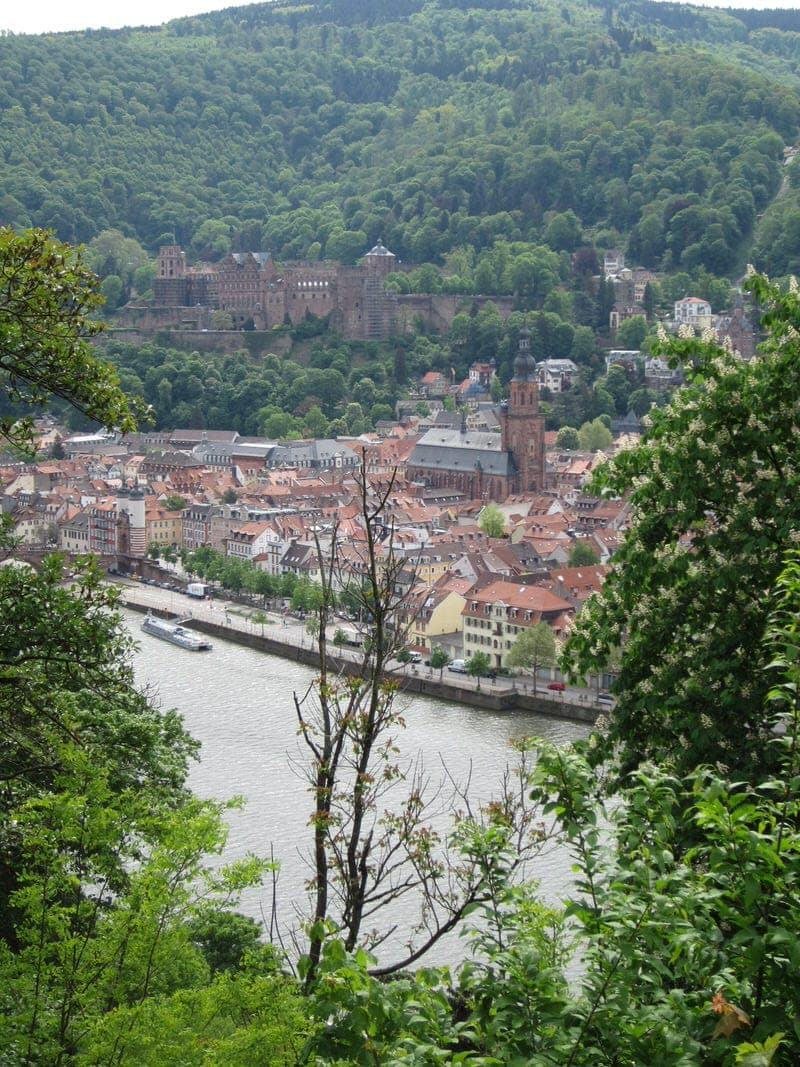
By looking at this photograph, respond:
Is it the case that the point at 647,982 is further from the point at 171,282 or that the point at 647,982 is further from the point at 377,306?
the point at 171,282

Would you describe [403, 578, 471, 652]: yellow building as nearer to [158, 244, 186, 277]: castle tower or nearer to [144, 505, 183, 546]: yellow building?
[144, 505, 183, 546]: yellow building

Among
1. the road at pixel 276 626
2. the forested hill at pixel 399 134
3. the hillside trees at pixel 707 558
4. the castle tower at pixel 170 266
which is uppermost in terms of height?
the forested hill at pixel 399 134

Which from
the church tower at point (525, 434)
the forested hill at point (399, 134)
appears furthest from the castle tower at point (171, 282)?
the church tower at point (525, 434)

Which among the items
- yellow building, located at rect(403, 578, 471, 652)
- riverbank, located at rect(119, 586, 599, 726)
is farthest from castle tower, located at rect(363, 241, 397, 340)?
yellow building, located at rect(403, 578, 471, 652)

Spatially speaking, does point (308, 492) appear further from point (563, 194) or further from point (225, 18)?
point (225, 18)

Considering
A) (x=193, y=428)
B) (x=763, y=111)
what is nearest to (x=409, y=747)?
(x=193, y=428)

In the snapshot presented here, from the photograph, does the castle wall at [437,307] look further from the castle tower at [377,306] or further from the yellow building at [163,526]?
the yellow building at [163,526]
